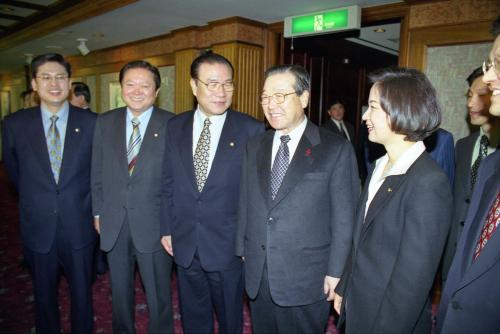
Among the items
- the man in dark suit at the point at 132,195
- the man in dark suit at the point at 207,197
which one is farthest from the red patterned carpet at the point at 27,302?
the man in dark suit at the point at 207,197

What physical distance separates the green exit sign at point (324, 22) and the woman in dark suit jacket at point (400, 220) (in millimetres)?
4269

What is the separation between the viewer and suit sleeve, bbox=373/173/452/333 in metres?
1.38

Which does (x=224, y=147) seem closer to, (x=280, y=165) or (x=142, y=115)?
(x=280, y=165)

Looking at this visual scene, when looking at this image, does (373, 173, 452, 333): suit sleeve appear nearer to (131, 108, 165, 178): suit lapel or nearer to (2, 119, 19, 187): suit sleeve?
(131, 108, 165, 178): suit lapel

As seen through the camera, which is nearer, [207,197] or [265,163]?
[265,163]

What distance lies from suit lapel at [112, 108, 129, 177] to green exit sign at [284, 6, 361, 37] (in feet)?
13.6

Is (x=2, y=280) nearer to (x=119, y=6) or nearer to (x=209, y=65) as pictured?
(x=209, y=65)

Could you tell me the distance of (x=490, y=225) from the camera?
4.29 ft

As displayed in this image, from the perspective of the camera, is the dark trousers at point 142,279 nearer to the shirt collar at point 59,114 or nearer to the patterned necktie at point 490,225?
the shirt collar at point 59,114

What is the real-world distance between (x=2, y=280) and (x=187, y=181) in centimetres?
278

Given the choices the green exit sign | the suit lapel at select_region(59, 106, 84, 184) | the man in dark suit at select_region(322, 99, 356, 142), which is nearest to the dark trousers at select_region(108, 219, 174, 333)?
the suit lapel at select_region(59, 106, 84, 184)

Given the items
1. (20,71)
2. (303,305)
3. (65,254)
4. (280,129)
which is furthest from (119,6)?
(20,71)

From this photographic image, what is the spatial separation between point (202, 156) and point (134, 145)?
0.51 m

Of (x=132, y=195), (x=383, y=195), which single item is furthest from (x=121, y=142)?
(x=383, y=195)
